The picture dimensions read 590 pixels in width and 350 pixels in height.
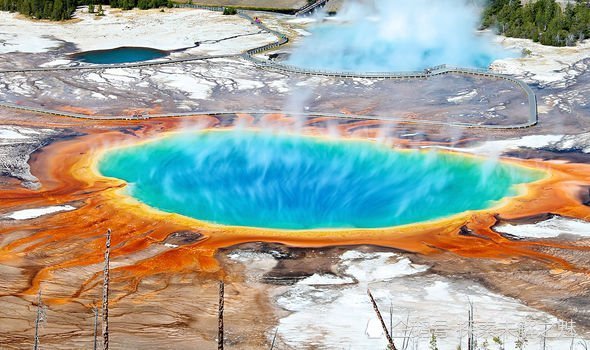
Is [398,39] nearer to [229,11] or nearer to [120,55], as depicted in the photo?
[229,11]

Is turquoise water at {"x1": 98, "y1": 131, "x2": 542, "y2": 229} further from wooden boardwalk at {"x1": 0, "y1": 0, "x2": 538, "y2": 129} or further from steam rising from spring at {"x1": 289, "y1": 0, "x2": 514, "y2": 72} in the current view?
steam rising from spring at {"x1": 289, "y1": 0, "x2": 514, "y2": 72}

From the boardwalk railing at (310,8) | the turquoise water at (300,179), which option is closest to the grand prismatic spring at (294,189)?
the turquoise water at (300,179)

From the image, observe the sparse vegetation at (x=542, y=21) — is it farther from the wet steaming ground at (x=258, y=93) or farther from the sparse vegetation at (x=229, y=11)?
the sparse vegetation at (x=229, y=11)

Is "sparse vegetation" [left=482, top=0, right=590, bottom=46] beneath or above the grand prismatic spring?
above

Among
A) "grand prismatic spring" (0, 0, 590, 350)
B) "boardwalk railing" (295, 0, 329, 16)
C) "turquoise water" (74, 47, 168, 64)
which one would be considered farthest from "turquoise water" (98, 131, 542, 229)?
"boardwalk railing" (295, 0, 329, 16)

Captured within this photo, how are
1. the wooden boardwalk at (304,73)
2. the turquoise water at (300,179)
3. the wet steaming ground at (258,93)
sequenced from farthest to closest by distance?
1. the wet steaming ground at (258,93)
2. the wooden boardwalk at (304,73)
3. the turquoise water at (300,179)

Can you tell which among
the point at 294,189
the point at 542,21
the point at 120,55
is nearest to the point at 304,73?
the point at 120,55

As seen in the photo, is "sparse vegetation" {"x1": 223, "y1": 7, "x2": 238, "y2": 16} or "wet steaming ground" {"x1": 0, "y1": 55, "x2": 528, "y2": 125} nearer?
"wet steaming ground" {"x1": 0, "y1": 55, "x2": 528, "y2": 125}
